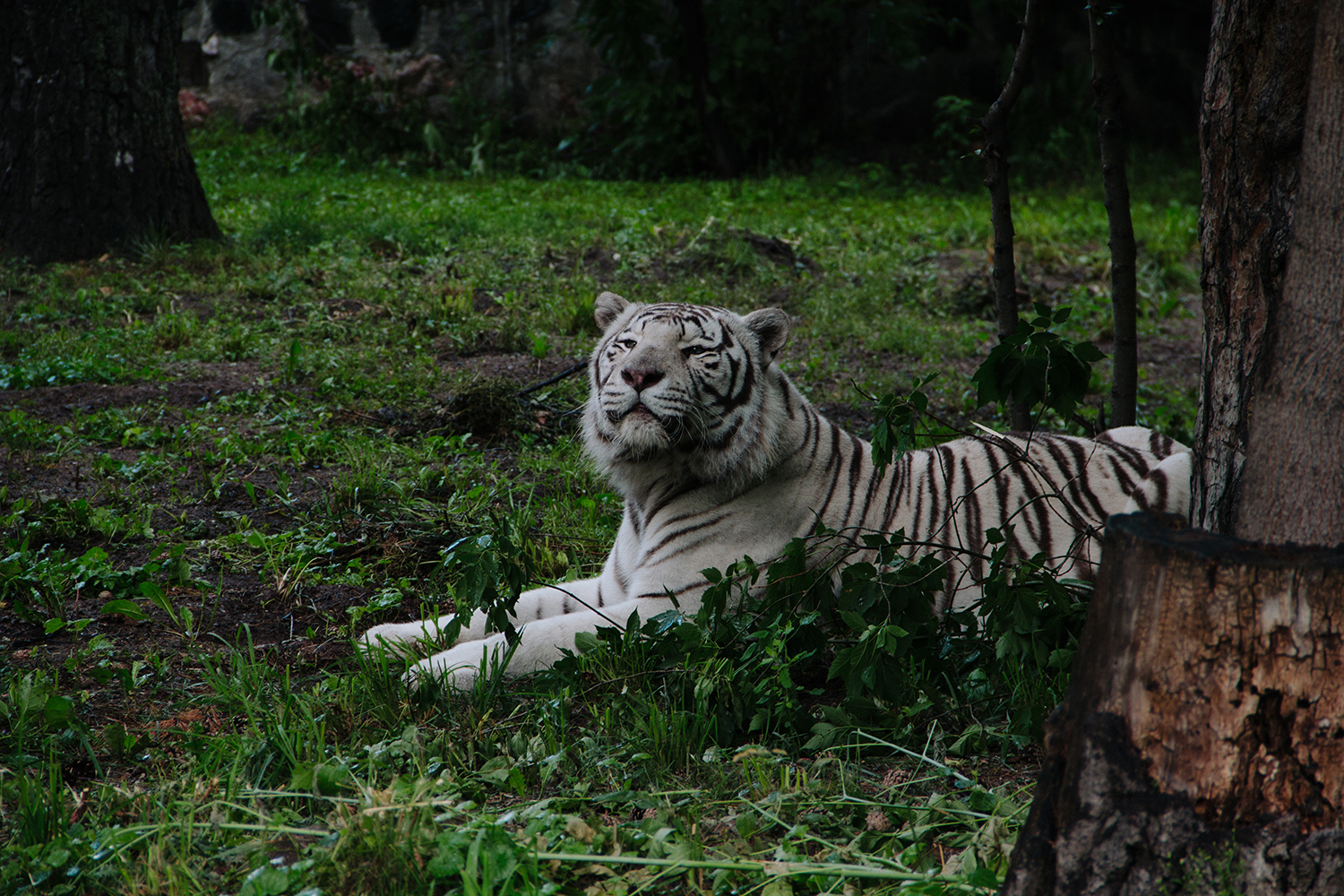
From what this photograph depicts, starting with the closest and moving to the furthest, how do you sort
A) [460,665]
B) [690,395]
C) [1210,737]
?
1. [1210,737]
2. [460,665]
3. [690,395]

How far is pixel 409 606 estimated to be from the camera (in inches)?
130

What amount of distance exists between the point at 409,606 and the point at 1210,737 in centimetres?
246

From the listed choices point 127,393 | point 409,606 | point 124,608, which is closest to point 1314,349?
point 409,606

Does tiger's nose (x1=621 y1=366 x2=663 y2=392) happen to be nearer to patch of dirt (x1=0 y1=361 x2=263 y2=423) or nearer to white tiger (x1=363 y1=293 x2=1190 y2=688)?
white tiger (x1=363 y1=293 x2=1190 y2=688)

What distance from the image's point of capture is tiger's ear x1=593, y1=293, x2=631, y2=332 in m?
3.45

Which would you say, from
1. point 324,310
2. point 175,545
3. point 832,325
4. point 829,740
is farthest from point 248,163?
point 829,740

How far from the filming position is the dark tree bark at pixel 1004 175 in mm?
3496

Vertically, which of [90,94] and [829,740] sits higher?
[90,94]

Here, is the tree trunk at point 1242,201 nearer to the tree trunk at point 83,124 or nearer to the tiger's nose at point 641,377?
the tiger's nose at point 641,377

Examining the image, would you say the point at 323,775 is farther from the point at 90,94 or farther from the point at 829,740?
the point at 90,94

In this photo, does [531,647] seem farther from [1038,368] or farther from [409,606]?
[1038,368]

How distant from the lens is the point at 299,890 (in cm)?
169

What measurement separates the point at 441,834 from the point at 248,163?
37.6 feet

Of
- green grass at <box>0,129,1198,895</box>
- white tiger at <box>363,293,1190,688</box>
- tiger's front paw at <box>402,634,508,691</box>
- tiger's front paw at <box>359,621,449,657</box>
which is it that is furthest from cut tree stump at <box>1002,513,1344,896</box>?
tiger's front paw at <box>359,621,449,657</box>
